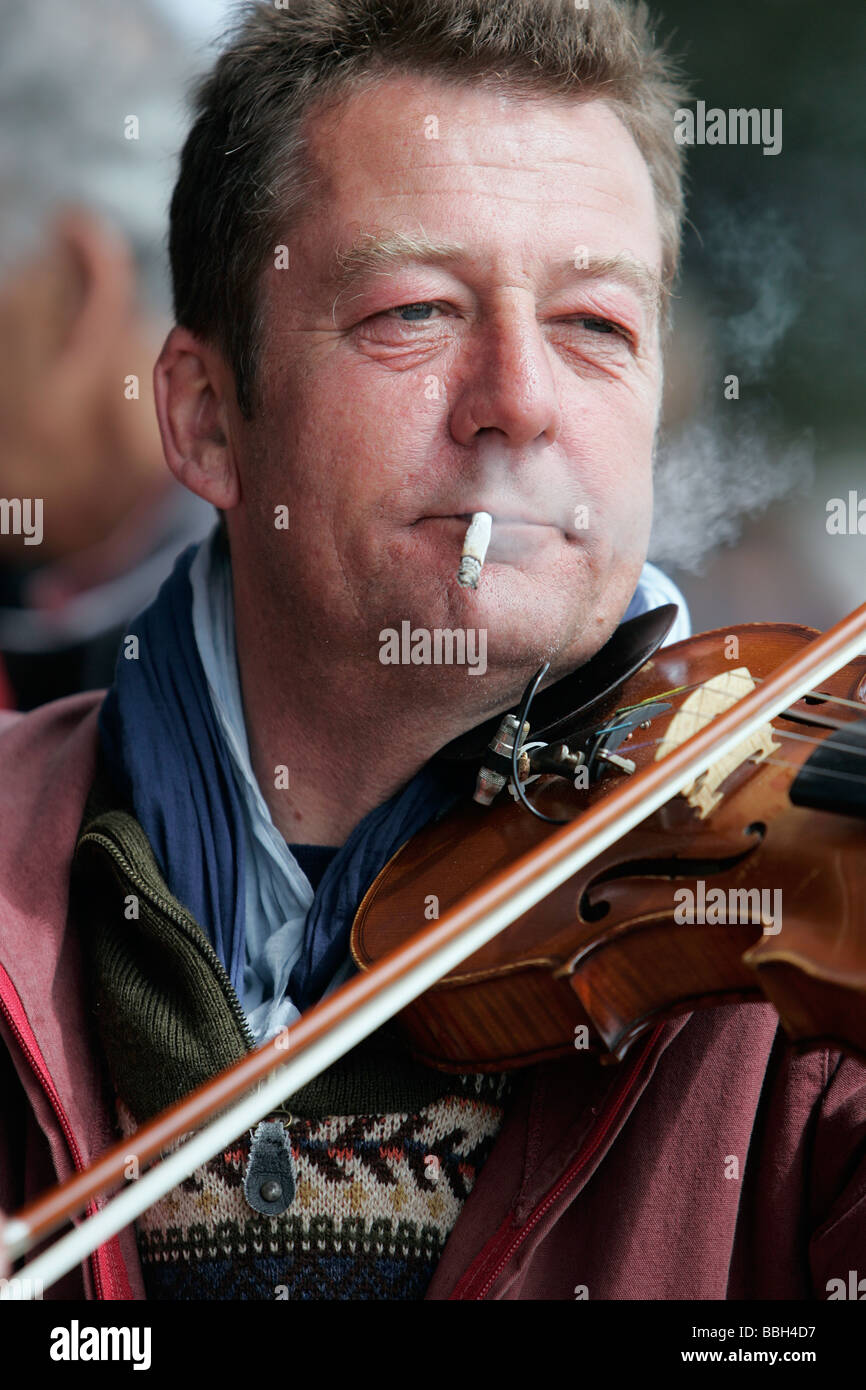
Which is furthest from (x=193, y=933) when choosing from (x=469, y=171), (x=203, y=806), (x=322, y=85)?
(x=322, y=85)

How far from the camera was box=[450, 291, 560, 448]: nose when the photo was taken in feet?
4.30

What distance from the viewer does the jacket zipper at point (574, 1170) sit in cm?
119

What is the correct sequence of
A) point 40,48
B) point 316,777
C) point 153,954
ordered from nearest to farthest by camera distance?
point 153,954 → point 316,777 → point 40,48

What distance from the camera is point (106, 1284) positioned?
1231 millimetres

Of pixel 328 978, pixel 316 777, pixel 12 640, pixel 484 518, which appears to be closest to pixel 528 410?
pixel 484 518

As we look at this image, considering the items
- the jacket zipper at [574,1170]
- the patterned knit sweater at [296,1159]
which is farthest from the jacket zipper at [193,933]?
the jacket zipper at [574,1170]

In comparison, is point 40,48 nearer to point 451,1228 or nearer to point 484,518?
point 484,518

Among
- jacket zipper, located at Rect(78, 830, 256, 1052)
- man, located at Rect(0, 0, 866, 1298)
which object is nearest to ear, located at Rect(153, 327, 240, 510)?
man, located at Rect(0, 0, 866, 1298)

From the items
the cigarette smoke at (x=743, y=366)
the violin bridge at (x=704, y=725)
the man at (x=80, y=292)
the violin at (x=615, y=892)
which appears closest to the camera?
the violin at (x=615, y=892)

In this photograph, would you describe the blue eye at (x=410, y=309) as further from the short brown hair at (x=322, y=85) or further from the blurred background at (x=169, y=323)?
the blurred background at (x=169, y=323)

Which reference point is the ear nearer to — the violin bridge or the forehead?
the forehead

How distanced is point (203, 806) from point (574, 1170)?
0.56 meters

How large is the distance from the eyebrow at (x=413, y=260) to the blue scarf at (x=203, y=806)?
470mm
